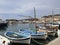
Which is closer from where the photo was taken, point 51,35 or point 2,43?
point 2,43

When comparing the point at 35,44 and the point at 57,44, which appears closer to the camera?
the point at 57,44

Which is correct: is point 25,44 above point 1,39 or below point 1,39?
below

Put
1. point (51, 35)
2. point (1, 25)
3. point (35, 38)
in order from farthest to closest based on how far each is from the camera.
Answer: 1. point (1, 25)
2. point (51, 35)
3. point (35, 38)

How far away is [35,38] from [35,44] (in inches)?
205

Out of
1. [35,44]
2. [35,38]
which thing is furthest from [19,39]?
[35,38]

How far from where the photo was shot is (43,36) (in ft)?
96.6

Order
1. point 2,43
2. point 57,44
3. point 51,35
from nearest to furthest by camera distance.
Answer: point 2,43 < point 57,44 < point 51,35

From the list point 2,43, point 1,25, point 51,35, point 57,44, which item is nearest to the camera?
point 2,43

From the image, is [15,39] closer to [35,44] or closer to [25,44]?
[25,44]

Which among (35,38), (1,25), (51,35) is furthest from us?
(1,25)

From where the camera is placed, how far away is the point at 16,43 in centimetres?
2270

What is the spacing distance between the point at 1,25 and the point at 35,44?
192 ft

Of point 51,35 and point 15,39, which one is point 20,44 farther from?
point 51,35

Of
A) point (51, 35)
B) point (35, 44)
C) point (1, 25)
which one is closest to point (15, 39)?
point (35, 44)
